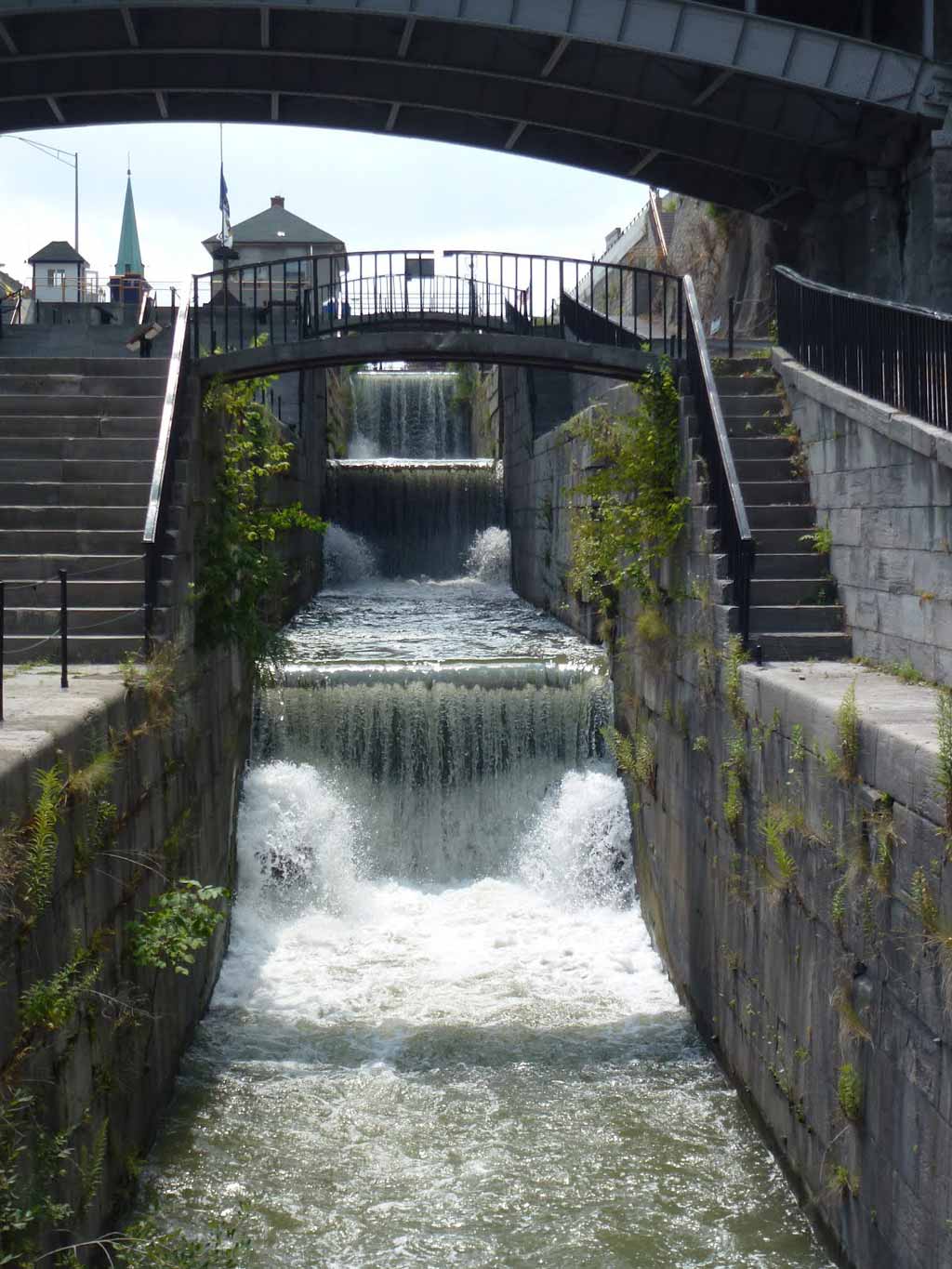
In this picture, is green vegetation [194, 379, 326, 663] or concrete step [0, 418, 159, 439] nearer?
green vegetation [194, 379, 326, 663]

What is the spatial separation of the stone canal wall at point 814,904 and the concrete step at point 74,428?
4681 millimetres

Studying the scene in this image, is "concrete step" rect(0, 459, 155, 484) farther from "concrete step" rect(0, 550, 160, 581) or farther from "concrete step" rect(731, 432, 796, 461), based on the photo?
"concrete step" rect(731, 432, 796, 461)

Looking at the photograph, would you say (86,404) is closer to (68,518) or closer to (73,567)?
(68,518)

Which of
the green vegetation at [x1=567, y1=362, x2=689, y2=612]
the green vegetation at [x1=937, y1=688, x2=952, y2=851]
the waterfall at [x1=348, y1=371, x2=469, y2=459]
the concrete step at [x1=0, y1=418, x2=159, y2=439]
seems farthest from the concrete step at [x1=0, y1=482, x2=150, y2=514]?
the waterfall at [x1=348, y1=371, x2=469, y2=459]

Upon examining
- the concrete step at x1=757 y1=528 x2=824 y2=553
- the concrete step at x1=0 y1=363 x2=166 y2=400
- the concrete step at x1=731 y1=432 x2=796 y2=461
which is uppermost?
the concrete step at x1=0 y1=363 x2=166 y2=400

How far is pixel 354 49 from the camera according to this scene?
64.2ft

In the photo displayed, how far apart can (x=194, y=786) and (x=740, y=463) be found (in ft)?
16.3

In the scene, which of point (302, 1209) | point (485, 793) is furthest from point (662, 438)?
point (302, 1209)

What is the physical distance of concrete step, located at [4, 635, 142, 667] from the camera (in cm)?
923

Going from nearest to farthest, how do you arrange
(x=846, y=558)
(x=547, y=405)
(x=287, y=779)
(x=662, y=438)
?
(x=846, y=558) < (x=662, y=438) < (x=287, y=779) < (x=547, y=405)

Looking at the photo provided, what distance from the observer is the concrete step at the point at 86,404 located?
12320 mm

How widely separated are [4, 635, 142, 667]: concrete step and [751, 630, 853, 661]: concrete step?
423 centimetres

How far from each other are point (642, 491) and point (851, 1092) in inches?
249

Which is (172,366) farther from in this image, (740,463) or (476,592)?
(476,592)
